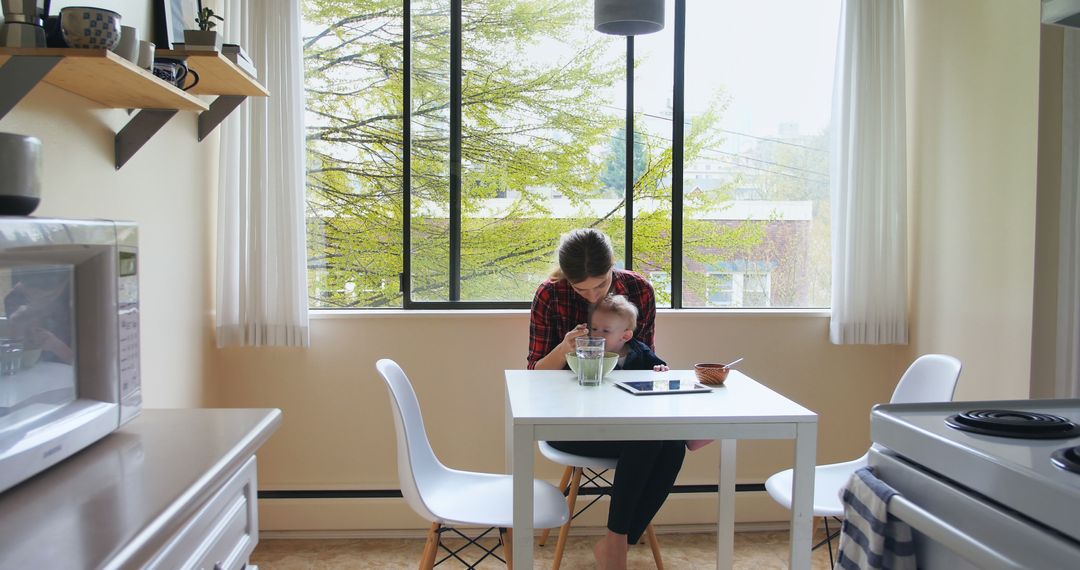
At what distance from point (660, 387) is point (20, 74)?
5.55ft

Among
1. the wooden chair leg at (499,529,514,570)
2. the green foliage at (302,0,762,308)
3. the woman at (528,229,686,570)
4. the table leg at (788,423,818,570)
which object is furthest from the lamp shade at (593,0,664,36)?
the wooden chair leg at (499,529,514,570)

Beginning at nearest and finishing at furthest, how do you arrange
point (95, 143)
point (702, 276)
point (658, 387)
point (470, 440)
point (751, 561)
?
point (95, 143) < point (658, 387) < point (751, 561) < point (470, 440) < point (702, 276)

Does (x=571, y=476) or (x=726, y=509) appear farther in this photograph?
(x=571, y=476)

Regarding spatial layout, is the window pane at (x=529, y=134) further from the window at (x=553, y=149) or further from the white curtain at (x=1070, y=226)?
the white curtain at (x=1070, y=226)

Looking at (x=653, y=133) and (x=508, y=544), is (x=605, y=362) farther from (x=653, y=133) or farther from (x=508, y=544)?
(x=653, y=133)

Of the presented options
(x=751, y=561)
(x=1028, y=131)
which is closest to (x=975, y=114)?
(x=1028, y=131)

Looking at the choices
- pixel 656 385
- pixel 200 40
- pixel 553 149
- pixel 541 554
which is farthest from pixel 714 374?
pixel 200 40

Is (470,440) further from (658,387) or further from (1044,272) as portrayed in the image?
(1044,272)

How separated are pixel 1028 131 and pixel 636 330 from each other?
1387 millimetres

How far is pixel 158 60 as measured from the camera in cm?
200

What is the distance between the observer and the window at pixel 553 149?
3207 millimetres

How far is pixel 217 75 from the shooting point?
2174mm

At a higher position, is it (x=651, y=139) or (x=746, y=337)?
(x=651, y=139)

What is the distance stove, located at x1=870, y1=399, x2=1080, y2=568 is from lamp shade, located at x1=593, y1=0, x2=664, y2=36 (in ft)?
5.15
